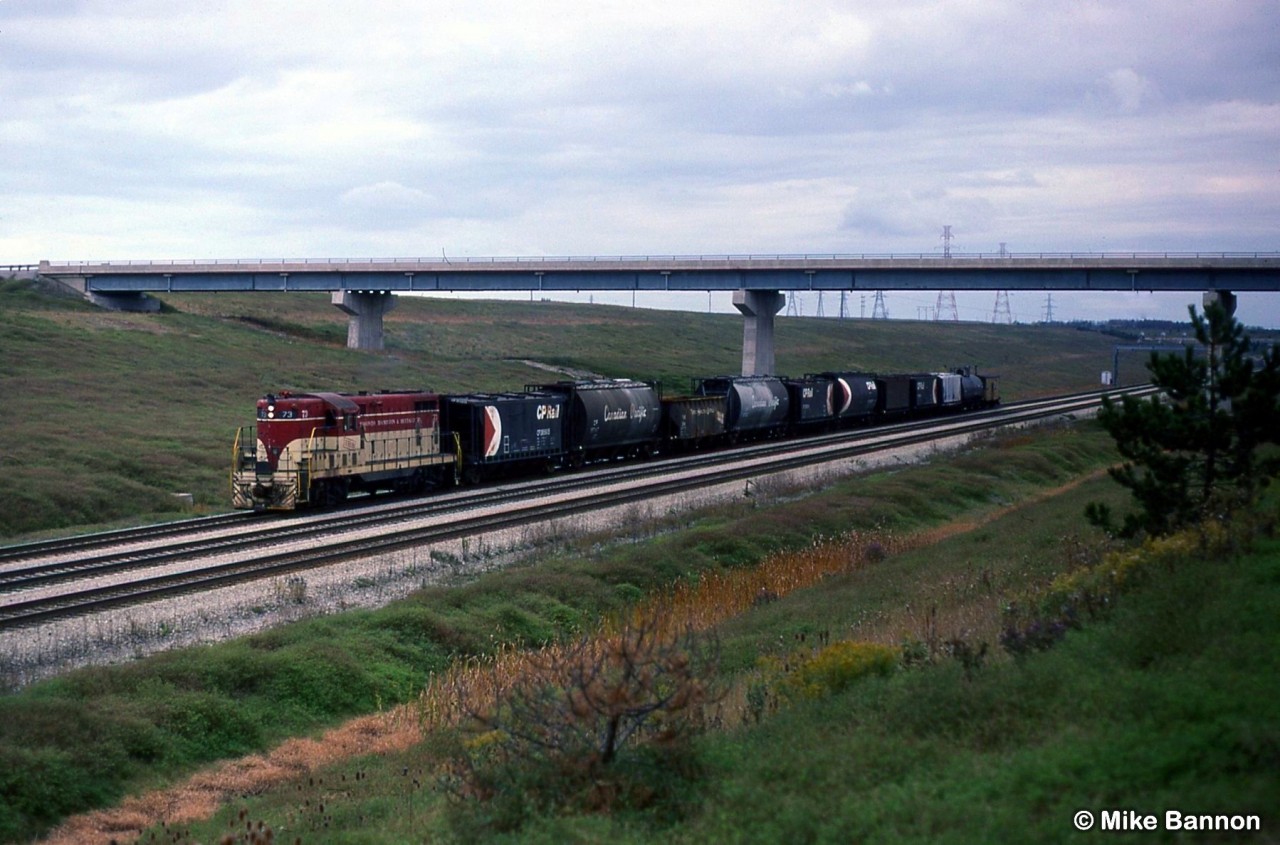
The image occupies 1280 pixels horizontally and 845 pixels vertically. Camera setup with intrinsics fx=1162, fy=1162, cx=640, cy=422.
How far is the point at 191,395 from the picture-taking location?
2491 inches

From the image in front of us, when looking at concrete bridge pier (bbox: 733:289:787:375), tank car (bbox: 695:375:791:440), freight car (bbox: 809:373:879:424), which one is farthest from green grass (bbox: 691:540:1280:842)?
concrete bridge pier (bbox: 733:289:787:375)

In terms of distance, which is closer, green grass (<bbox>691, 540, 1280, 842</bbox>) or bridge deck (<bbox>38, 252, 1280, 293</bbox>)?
green grass (<bbox>691, 540, 1280, 842</bbox>)

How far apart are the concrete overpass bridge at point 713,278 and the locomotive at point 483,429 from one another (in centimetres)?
1866

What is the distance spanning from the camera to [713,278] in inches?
3361

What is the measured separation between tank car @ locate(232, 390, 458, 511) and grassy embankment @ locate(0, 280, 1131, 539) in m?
3.44

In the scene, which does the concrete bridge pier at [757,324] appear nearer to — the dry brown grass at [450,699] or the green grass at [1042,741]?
the dry brown grass at [450,699]

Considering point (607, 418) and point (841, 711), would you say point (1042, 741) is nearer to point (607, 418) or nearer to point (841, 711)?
point (841, 711)

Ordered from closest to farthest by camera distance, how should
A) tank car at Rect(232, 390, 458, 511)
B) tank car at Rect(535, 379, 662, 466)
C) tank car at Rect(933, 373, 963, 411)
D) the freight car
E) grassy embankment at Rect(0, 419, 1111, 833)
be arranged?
grassy embankment at Rect(0, 419, 1111, 833), tank car at Rect(232, 390, 458, 511), tank car at Rect(535, 379, 662, 466), the freight car, tank car at Rect(933, 373, 963, 411)

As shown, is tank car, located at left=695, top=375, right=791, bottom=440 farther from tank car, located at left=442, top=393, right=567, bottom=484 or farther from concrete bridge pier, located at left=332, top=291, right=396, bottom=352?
concrete bridge pier, located at left=332, top=291, right=396, bottom=352

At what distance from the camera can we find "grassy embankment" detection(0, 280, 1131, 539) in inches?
1560

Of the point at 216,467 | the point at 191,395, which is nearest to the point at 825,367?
the point at 191,395

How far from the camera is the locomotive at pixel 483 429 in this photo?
1303 inches

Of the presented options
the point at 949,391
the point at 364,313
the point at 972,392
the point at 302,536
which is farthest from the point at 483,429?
the point at 364,313

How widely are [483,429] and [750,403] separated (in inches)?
770
